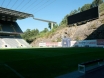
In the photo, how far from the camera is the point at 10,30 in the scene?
5628 cm

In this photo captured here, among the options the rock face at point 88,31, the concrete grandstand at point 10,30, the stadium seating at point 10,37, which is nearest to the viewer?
the rock face at point 88,31

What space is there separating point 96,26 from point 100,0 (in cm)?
4925

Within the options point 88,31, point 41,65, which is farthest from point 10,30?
point 41,65

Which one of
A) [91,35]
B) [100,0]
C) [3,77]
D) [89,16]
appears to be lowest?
[3,77]

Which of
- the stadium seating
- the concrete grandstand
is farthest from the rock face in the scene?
the concrete grandstand

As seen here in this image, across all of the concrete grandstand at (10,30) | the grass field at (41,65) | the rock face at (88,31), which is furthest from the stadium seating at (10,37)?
the grass field at (41,65)

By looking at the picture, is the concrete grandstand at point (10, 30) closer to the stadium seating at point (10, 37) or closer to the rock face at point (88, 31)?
the stadium seating at point (10, 37)

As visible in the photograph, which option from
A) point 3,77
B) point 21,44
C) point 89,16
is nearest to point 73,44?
point 89,16

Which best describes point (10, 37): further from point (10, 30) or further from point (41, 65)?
point (41, 65)

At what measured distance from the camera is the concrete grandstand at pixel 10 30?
49.2 m

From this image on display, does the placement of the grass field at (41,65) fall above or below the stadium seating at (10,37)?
below

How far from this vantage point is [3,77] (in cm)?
611

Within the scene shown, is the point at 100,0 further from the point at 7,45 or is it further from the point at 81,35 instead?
the point at 7,45

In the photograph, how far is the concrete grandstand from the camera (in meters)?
49.2
